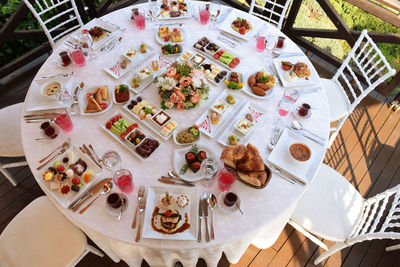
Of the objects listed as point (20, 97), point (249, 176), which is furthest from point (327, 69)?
point (20, 97)

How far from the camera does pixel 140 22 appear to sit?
9.30 feet

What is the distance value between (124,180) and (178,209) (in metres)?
0.42

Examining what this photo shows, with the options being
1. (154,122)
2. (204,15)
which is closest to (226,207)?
(154,122)

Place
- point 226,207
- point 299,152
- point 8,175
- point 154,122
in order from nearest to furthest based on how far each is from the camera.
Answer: point 226,207
point 299,152
point 154,122
point 8,175

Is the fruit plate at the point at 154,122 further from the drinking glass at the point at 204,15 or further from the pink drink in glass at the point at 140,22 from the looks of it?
the drinking glass at the point at 204,15

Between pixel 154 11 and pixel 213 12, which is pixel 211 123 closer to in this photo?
pixel 213 12

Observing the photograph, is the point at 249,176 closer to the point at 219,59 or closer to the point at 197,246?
the point at 197,246

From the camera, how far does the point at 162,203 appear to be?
1.88 meters

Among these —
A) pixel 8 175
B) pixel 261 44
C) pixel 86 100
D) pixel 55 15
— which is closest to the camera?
pixel 86 100

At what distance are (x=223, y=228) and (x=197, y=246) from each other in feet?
0.67

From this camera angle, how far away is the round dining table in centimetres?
180

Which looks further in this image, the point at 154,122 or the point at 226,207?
the point at 154,122

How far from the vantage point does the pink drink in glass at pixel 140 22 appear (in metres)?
2.82

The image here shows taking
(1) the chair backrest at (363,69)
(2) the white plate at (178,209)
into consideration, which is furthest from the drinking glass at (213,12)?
(2) the white plate at (178,209)
